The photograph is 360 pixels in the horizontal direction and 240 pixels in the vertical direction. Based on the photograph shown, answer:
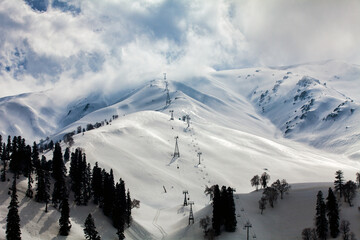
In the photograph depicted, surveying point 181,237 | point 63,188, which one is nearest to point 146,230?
point 181,237

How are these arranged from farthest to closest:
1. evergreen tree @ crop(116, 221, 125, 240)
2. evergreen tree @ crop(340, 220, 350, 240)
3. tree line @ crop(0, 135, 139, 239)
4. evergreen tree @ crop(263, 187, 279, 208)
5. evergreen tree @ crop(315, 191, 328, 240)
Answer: evergreen tree @ crop(263, 187, 279, 208) < tree line @ crop(0, 135, 139, 239) < evergreen tree @ crop(116, 221, 125, 240) < evergreen tree @ crop(315, 191, 328, 240) < evergreen tree @ crop(340, 220, 350, 240)

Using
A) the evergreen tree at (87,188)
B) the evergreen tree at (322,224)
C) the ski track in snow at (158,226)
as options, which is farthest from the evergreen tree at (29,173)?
the evergreen tree at (322,224)

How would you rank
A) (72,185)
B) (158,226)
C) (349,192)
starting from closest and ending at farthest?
(349,192), (72,185), (158,226)

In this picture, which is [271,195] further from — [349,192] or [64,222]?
[64,222]

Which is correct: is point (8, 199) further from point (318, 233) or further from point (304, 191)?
point (304, 191)

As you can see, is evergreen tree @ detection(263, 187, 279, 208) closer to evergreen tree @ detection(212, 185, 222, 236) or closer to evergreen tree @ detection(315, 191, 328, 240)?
evergreen tree @ detection(212, 185, 222, 236)

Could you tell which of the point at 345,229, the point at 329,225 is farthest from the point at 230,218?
the point at 345,229

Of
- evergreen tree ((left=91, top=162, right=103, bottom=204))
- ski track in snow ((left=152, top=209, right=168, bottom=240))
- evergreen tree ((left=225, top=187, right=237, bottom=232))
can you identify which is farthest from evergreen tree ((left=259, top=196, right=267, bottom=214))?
evergreen tree ((left=91, top=162, right=103, bottom=204))

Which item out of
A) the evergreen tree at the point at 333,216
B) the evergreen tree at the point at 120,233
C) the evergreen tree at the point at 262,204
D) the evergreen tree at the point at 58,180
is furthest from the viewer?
the evergreen tree at the point at 262,204

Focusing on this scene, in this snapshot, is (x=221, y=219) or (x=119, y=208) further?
(x=221, y=219)

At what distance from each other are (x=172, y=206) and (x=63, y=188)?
2346 inches

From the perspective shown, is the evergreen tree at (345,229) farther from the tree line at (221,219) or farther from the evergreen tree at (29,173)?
the evergreen tree at (29,173)

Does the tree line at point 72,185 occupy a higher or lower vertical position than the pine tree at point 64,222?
higher

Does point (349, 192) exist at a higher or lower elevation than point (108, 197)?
higher
